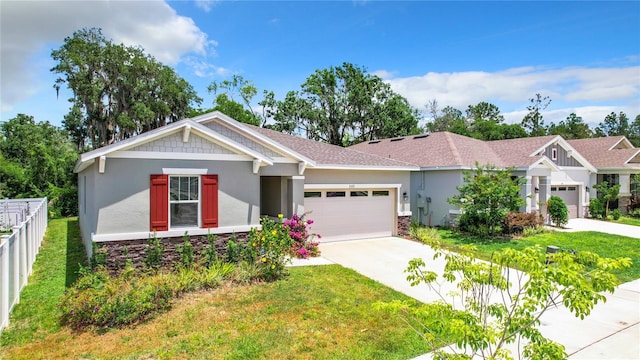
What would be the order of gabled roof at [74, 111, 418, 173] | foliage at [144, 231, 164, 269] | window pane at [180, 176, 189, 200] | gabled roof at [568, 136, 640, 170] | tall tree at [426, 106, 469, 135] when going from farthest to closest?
tall tree at [426, 106, 469, 135], gabled roof at [568, 136, 640, 170], window pane at [180, 176, 189, 200], foliage at [144, 231, 164, 269], gabled roof at [74, 111, 418, 173]

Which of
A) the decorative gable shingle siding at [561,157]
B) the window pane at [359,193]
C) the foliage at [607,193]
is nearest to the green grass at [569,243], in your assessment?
the window pane at [359,193]

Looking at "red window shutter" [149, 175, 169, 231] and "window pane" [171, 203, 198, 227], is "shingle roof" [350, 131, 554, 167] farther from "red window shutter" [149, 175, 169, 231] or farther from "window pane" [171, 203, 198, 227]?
"red window shutter" [149, 175, 169, 231]

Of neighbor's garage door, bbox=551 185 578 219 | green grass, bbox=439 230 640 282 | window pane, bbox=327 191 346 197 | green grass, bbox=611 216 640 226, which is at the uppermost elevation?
window pane, bbox=327 191 346 197

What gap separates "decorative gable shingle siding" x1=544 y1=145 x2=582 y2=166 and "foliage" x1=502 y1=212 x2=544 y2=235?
6.93 m

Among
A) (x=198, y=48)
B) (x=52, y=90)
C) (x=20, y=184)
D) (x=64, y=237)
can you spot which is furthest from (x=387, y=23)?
(x=52, y=90)

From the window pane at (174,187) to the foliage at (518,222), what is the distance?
13.9m

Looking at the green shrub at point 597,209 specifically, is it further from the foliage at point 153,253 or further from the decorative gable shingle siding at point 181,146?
the foliage at point 153,253

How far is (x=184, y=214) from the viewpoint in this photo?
9.90 m

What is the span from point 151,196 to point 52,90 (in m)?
28.8

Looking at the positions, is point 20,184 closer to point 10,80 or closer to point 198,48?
point 10,80

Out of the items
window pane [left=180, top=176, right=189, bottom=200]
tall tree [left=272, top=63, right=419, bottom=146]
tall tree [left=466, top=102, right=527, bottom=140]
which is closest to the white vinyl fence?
window pane [left=180, top=176, right=189, bottom=200]

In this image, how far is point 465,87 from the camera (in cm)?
5097

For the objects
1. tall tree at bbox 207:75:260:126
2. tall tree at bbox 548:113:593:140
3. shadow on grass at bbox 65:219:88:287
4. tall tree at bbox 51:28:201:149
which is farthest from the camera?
tall tree at bbox 548:113:593:140

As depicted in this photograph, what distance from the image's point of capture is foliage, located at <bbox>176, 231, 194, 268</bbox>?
31.4 feet
